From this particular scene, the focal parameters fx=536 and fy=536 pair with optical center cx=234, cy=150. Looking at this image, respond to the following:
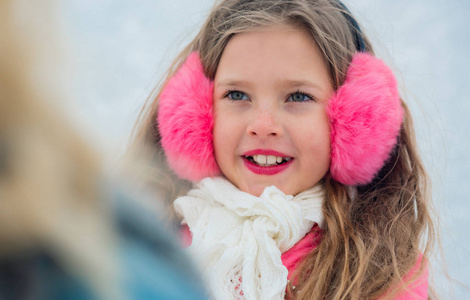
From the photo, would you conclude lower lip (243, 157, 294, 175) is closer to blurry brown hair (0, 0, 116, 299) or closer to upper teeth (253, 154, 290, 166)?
upper teeth (253, 154, 290, 166)

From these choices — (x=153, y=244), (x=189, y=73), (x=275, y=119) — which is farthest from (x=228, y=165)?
(x=153, y=244)

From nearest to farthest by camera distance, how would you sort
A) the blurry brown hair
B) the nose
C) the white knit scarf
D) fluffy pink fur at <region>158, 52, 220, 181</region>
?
the blurry brown hair → the white knit scarf → the nose → fluffy pink fur at <region>158, 52, 220, 181</region>

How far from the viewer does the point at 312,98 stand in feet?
4.40

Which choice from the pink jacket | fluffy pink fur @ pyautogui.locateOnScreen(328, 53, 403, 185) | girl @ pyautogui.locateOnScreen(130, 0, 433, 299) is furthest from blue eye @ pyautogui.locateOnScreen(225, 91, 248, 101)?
the pink jacket

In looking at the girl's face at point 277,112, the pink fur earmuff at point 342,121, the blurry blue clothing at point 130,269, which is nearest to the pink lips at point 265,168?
the girl's face at point 277,112

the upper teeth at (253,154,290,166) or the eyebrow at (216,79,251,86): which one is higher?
the eyebrow at (216,79,251,86)

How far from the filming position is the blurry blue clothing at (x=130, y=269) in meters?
0.30

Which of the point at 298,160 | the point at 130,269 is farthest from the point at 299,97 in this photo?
the point at 130,269

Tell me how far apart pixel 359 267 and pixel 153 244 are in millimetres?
974

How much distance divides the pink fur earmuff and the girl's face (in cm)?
4

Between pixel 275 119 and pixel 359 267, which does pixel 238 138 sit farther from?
pixel 359 267

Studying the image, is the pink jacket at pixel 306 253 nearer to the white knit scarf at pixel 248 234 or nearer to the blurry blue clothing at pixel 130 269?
the white knit scarf at pixel 248 234

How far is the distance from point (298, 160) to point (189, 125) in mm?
307

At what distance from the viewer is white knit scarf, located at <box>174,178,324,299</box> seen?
3.81ft
